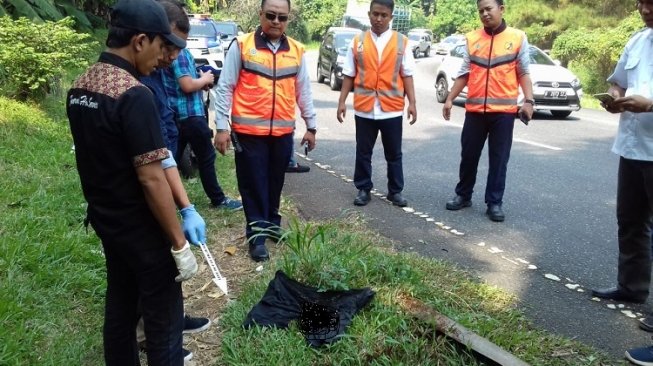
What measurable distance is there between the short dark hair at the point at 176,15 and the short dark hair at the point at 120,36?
1.70 m

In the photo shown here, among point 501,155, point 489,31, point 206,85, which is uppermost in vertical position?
point 489,31

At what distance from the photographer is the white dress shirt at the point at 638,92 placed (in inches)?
135

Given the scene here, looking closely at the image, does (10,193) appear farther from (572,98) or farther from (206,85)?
(572,98)

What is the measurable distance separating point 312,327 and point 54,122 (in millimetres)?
5784

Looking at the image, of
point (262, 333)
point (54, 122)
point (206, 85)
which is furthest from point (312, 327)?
point (54, 122)

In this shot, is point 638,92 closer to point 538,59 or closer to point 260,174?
point 260,174

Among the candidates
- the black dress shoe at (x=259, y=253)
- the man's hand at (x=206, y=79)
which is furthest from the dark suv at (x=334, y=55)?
the black dress shoe at (x=259, y=253)

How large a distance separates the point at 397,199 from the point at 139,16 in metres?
4.00

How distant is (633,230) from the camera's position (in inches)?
147

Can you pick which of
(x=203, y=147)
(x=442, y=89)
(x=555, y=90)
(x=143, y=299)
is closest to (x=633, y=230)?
(x=143, y=299)

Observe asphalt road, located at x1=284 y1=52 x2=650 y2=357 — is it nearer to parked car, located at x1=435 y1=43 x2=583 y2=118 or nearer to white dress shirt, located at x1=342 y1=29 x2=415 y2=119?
white dress shirt, located at x1=342 y1=29 x2=415 y2=119

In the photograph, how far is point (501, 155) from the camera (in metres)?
5.39

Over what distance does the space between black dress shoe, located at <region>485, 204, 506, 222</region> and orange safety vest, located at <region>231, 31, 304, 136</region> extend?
2.26 meters

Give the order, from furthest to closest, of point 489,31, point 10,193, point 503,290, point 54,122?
point 54,122
point 489,31
point 10,193
point 503,290
